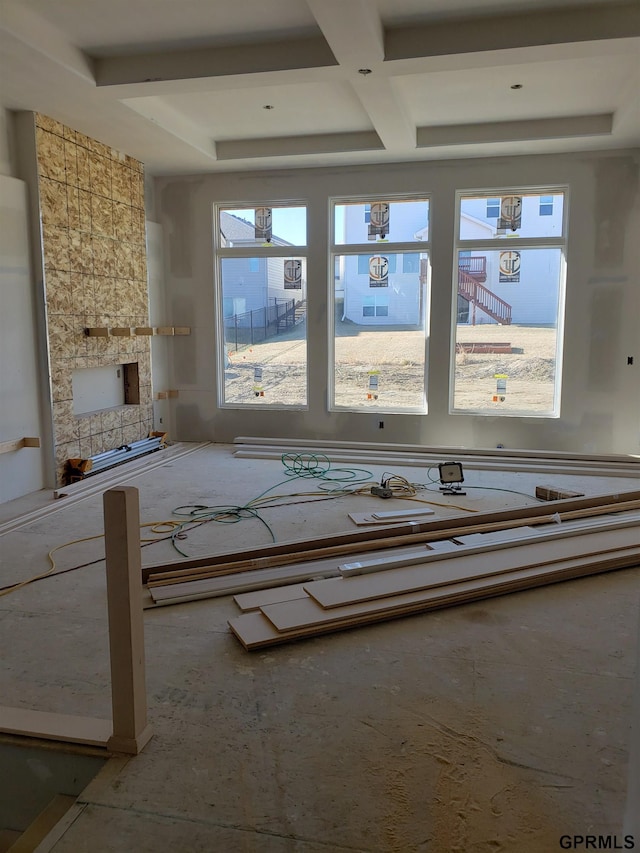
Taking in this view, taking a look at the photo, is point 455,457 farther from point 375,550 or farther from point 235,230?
point 235,230

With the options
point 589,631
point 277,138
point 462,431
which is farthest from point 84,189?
point 589,631

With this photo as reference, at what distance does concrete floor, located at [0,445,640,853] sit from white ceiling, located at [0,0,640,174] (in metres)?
3.70

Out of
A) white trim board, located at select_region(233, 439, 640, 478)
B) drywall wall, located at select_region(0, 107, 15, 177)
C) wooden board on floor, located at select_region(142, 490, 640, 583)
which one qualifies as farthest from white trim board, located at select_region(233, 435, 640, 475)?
drywall wall, located at select_region(0, 107, 15, 177)

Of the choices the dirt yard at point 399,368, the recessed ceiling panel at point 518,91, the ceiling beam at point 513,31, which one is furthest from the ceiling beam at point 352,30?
the dirt yard at point 399,368

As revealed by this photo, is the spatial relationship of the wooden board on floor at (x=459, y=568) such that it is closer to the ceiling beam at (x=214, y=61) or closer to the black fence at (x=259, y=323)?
the ceiling beam at (x=214, y=61)

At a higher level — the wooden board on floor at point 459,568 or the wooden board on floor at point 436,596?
the wooden board on floor at point 459,568

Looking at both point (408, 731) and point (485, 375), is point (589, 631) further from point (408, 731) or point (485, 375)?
point (485, 375)

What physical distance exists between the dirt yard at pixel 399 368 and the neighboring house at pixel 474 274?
0.60ft

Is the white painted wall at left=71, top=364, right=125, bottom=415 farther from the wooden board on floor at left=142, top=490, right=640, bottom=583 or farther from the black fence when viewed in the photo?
the wooden board on floor at left=142, top=490, right=640, bottom=583

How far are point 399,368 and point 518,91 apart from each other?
3294 millimetres

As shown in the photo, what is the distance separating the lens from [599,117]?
6301 millimetres

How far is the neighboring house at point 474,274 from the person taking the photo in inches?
289

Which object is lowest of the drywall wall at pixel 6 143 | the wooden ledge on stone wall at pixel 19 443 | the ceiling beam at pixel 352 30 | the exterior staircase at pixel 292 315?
the wooden ledge on stone wall at pixel 19 443

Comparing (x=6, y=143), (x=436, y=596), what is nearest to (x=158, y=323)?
(x=6, y=143)
